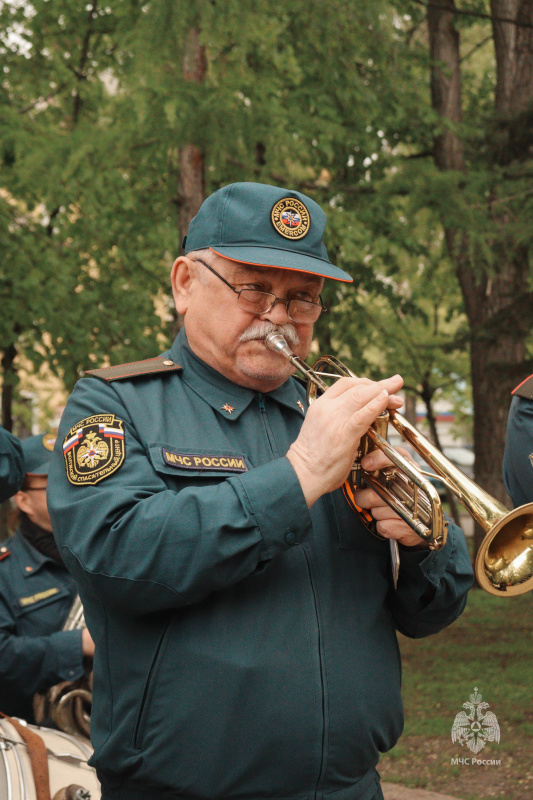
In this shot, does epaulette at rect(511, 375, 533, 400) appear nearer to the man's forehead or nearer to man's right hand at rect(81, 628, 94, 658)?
the man's forehead

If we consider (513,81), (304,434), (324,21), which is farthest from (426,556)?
(513,81)

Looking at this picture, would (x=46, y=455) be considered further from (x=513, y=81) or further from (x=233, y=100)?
(x=513, y=81)

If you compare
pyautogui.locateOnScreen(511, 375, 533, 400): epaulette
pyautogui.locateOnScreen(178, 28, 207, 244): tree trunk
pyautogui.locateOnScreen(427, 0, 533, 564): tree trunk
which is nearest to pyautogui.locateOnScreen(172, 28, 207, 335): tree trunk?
pyautogui.locateOnScreen(178, 28, 207, 244): tree trunk

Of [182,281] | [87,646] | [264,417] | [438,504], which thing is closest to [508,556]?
[438,504]

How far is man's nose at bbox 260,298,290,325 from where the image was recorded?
2141 mm

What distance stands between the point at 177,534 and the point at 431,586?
0.67 meters

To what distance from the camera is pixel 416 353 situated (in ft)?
42.4

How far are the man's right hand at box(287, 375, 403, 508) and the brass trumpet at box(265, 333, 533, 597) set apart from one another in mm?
187

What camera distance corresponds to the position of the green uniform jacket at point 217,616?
5.82ft

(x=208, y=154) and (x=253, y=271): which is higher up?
(x=208, y=154)

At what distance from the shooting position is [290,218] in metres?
2.19

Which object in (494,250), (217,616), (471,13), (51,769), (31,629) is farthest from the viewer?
(471,13)

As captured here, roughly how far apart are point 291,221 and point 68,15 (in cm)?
809

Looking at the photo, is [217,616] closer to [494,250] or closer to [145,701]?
[145,701]
